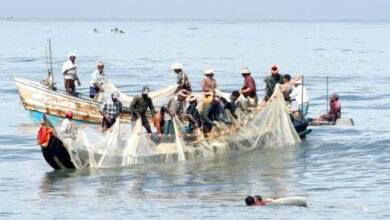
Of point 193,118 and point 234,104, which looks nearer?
point 193,118

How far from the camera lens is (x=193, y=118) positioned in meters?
27.5

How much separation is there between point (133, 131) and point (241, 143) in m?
3.56

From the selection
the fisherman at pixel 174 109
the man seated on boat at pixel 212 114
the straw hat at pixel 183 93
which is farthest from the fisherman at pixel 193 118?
the straw hat at pixel 183 93

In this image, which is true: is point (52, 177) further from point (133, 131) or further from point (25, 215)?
point (25, 215)

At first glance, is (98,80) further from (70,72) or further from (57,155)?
(57,155)

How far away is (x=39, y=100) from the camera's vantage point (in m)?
34.6

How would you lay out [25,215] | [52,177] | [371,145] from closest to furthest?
1. [25,215]
2. [52,177]
3. [371,145]

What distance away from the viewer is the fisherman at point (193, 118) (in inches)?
1080

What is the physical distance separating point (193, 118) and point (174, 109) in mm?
786

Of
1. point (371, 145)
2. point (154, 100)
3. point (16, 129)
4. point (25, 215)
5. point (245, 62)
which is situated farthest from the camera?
point (245, 62)

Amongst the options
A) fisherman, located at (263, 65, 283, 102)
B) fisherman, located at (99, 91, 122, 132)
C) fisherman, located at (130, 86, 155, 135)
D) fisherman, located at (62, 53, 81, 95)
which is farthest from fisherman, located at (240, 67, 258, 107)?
fisherman, located at (62, 53, 81, 95)

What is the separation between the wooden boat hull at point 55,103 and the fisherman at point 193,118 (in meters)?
6.56

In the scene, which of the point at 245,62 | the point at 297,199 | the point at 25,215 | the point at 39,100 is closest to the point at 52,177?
the point at 25,215

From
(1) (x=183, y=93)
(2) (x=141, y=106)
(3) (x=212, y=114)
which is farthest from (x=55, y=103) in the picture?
(3) (x=212, y=114)
